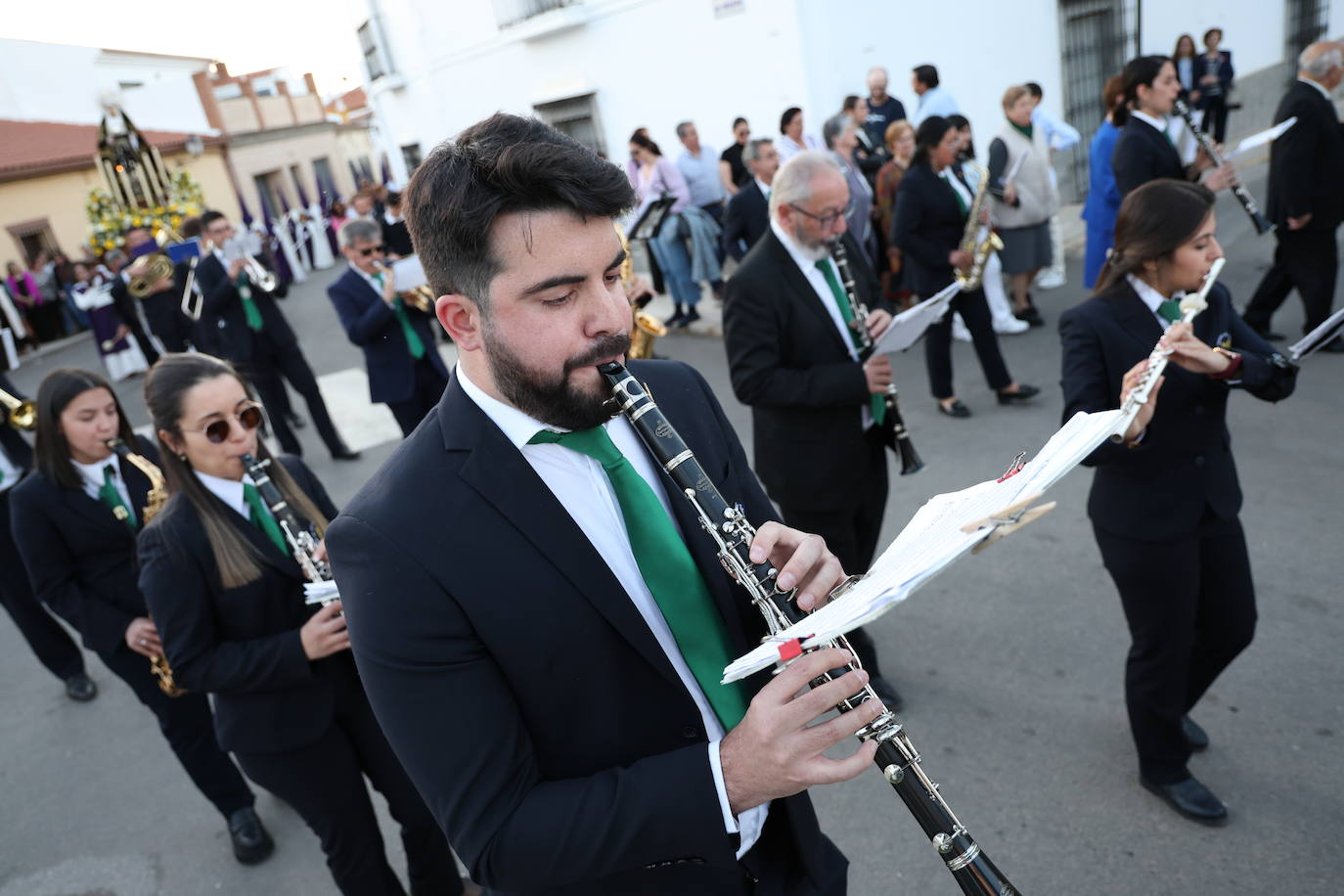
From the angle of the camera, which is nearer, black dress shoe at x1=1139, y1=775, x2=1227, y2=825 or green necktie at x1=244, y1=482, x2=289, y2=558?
green necktie at x1=244, y1=482, x2=289, y2=558

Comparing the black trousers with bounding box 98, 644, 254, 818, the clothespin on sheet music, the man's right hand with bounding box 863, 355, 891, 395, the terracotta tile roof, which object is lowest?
the black trousers with bounding box 98, 644, 254, 818

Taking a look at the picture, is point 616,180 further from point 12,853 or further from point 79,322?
point 79,322

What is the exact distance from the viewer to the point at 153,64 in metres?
15.3

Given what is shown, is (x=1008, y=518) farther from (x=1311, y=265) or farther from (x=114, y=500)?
(x=1311, y=265)

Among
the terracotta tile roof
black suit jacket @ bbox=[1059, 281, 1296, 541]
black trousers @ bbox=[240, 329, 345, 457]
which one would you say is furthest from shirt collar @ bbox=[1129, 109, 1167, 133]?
the terracotta tile roof

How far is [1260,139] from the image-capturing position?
15.7 ft

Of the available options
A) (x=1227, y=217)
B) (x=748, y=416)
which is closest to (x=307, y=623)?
(x=748, y=416)

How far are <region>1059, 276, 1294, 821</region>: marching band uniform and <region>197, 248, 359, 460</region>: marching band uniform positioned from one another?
647cm

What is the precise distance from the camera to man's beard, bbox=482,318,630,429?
156 cm

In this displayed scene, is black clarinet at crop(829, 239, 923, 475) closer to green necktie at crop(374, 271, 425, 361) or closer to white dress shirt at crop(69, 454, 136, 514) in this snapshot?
white dress shirt at crop(69, 454, 136, 514)

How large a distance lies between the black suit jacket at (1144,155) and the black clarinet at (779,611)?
212 inches

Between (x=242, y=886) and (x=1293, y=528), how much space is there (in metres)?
4.99

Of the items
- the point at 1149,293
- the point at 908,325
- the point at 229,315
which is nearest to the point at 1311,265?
the point at 908,325

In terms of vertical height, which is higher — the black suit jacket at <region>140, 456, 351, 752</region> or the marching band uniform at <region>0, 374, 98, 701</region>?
the black suit jacket at <region>140, 456, 351, 752</region>
